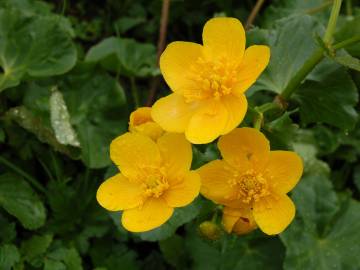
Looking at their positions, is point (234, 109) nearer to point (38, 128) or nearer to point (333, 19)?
point (333, 19)

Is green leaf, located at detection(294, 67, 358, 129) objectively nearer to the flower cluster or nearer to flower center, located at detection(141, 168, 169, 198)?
the flower cluster

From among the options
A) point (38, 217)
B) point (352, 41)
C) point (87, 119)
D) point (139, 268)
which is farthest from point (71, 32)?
point (352, 41)

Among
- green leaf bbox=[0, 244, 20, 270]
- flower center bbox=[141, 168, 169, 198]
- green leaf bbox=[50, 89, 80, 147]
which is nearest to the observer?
flower center bbox=[141, 168, 169, 198]

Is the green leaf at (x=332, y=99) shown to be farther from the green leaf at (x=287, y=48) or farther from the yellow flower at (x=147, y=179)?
the yellow flower at (x=147, y=179)

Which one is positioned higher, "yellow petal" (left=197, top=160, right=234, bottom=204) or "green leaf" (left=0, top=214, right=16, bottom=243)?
"yellow petal" (left=197, top=160, right=234, bottom=204)

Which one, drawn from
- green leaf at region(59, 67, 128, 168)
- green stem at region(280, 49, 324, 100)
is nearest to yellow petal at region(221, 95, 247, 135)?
green stem at region(280, 49, 324, 100)

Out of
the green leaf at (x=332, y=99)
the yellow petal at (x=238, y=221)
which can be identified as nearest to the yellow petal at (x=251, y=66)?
the yellow petal at (x=238, y=221)

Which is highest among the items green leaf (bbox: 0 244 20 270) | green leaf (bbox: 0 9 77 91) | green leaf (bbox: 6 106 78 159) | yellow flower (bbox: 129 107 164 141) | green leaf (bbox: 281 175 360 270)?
yellow flower (bbox: 129 107 164 141)

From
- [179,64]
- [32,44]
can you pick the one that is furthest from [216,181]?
[32,44]
